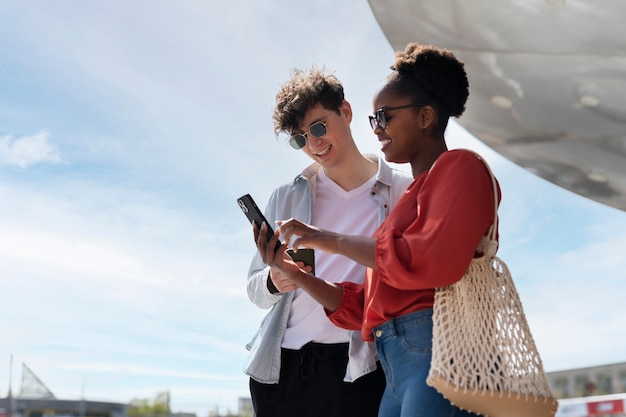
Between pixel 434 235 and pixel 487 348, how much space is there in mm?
357

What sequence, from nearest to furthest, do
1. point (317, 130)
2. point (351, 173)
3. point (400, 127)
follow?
point (400, 127) < point (317, 130) < point (351, 173)

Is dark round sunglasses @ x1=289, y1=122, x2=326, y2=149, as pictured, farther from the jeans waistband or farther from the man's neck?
the jeans waistband

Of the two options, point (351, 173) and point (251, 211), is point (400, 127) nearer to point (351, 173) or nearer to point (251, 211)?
point (251, 211)

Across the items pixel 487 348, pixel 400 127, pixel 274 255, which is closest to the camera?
pixel 487 348

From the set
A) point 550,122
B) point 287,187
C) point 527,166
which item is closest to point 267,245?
point 287,187

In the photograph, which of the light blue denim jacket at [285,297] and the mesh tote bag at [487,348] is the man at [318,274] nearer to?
the light blue denim jacket at [285,297]

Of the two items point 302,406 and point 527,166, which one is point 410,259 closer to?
point 302,406

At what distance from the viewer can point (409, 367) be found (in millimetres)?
2258

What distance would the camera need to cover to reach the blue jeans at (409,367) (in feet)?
7.01

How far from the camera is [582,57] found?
314 inches

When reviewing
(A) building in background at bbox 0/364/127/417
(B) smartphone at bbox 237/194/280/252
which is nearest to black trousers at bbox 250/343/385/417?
(B) smartphone at bbox 237/194/280/252

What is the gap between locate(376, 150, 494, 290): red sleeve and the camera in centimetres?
213

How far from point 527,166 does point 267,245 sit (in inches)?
338

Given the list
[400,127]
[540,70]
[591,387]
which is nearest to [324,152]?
[400,127]
